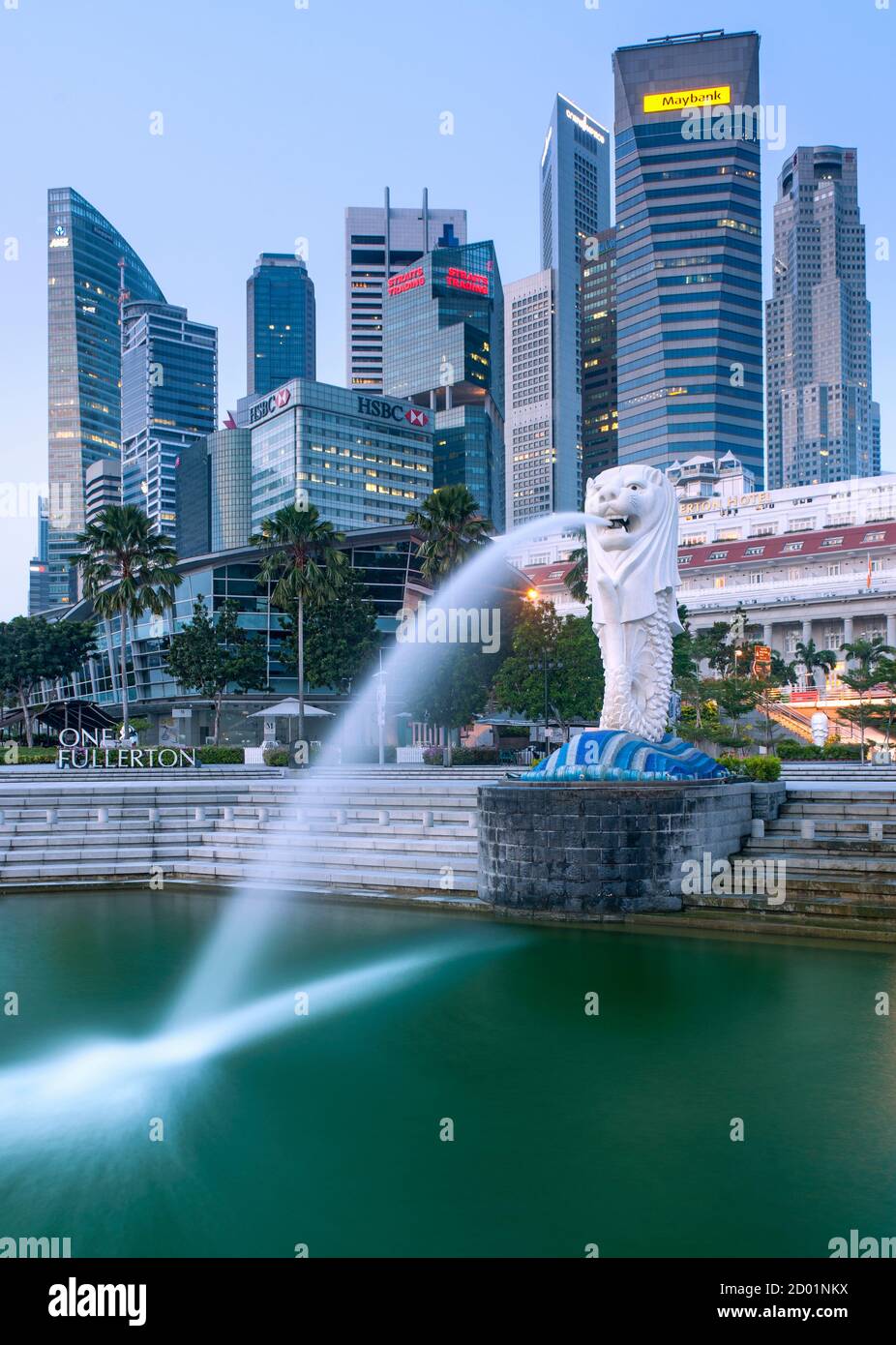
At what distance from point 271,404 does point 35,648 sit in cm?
10609

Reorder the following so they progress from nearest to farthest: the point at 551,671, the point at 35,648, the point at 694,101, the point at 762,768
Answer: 1. the point at 762,768
2. the point at 551,671
3. the point at 35,648
4. the point at 694,101

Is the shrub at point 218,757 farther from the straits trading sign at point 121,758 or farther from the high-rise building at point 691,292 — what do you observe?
the high-rise building at point 691,292

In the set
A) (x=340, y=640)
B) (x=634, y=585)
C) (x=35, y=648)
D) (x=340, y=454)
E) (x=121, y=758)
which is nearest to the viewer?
(x=634, y=585)

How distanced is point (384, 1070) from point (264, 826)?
13.7 meters

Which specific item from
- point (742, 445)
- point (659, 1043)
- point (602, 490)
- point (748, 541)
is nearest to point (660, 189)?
point (742, 445)

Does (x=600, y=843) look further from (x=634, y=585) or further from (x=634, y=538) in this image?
(x=634, y=538)

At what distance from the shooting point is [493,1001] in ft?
41.7

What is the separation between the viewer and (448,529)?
49.4 meters

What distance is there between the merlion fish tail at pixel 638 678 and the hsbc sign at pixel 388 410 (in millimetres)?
150361

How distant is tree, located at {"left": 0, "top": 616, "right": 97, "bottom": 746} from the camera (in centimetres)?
7175

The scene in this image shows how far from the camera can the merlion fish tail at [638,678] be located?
67.1 feet
